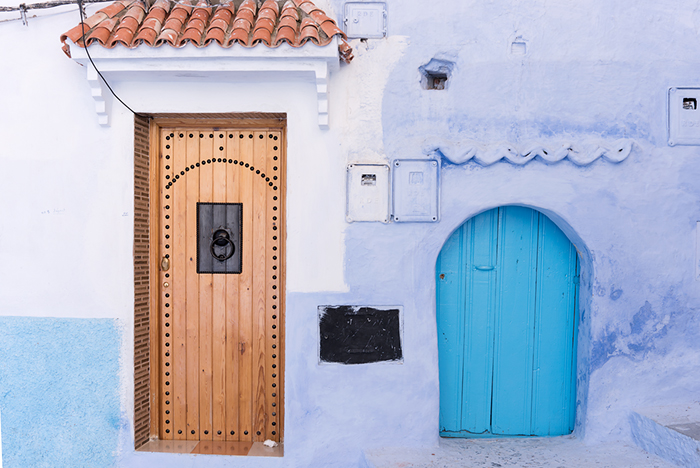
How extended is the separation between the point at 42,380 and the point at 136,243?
113cm

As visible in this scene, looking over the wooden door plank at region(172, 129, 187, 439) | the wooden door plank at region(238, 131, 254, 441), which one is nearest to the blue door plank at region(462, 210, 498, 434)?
the wooden door plank at region(238, 131, 254, 441)

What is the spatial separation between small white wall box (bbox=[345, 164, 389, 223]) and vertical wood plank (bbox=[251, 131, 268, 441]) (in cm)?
64

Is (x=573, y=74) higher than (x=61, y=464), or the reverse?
(x=573, y=74)

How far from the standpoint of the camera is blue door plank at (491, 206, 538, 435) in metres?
3.21

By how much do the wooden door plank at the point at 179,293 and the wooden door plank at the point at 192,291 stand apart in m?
0.02

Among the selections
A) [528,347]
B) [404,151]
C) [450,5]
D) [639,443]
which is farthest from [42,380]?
[639,443]

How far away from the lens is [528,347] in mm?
3230

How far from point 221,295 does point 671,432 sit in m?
2.97

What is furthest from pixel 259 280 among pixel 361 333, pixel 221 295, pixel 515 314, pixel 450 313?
pixel 515 314

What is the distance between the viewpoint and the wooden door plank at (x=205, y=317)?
127 inches

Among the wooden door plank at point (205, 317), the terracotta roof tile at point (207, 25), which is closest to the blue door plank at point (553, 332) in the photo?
the terracotta roof tile at point (207, 25)

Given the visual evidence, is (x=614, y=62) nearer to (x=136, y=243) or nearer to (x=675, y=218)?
(x=675, y=218)

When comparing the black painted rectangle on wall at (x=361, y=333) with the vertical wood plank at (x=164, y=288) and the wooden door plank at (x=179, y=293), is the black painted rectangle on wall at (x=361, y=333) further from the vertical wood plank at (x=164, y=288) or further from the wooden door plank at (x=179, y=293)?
the vertical wood plank at (x=164, y=288)

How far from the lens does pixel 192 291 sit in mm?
3244
